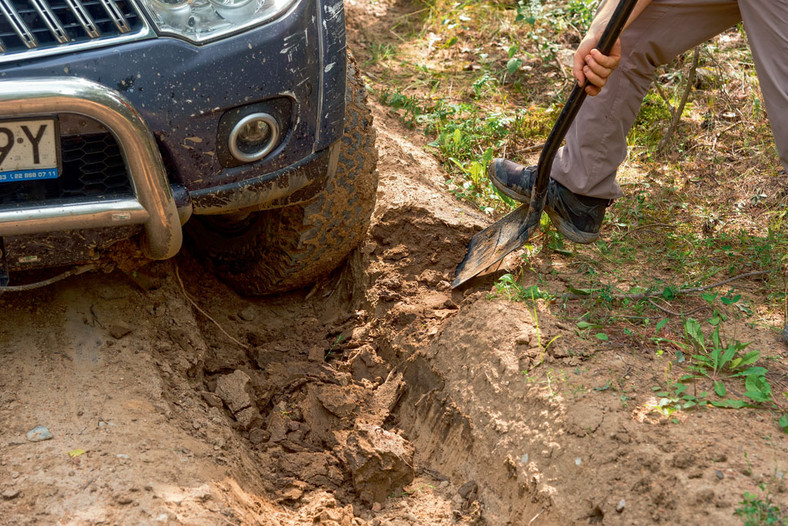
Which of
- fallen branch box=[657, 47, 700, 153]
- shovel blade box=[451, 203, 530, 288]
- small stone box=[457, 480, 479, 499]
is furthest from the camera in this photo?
fallen branch box=[657, 47, 700, 153]

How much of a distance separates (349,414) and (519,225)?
3.27ft

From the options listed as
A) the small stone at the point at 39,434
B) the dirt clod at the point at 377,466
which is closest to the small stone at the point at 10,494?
the small stone at the point at 39,434

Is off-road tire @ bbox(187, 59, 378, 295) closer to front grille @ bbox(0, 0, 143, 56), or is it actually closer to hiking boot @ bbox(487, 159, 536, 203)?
hiking boot @ bbox(487, 159, 536, 203)

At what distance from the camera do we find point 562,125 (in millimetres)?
2830

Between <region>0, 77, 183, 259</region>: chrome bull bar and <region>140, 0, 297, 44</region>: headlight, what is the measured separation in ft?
0.85

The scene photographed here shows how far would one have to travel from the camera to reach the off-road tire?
2777mm

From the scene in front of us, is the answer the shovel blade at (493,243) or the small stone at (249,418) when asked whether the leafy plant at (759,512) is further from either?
the small stone at (249,418)

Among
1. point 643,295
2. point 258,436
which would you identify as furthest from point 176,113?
point 643,295

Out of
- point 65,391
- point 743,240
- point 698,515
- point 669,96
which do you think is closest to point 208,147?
point 65,391

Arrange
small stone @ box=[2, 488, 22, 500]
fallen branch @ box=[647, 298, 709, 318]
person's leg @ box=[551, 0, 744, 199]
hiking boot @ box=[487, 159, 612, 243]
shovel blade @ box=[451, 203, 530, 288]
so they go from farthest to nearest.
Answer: hiking boot @ box=[487, 159, 612, 243], shovel blade @ box=[451, 203, 530, 288], person's leg @ box=[551, 0, 744, 199], fallen branch @ box=[647, 298, 709, 318], small stone @ box=[2, 488, 22, 500]

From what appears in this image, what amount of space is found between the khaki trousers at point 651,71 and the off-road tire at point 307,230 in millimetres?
800

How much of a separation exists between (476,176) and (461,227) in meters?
0.51

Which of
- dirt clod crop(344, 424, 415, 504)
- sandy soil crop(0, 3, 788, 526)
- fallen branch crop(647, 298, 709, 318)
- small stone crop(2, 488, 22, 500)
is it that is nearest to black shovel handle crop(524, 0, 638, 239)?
sandy soil crop(0, 3, 788, 526)

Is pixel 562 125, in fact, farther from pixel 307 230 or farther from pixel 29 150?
pixel 29 150
